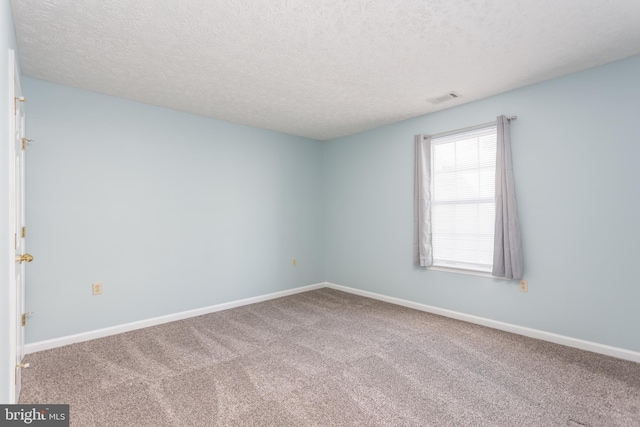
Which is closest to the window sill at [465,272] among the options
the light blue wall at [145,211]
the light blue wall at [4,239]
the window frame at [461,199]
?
the window frame at [461,199]

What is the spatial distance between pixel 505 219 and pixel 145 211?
12.4 ft

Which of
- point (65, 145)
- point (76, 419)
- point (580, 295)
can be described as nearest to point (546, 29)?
point (580, 295)

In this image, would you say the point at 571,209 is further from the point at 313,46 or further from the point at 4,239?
the point at 4,239

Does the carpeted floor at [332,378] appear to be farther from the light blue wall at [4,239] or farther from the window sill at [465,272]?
the light blue wall at [4,239]

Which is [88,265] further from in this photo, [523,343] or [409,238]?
[523,343]

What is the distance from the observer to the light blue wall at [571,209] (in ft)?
8.53

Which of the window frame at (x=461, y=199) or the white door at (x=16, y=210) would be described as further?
the window frame at (x=461, y=199)

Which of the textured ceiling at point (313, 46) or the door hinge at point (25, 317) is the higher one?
the textured ceiling at point (313, 46)

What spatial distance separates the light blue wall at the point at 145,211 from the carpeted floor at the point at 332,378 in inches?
18.8

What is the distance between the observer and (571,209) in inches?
113

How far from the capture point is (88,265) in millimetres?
3133

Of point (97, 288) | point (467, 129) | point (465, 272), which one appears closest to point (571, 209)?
point (465, 272)

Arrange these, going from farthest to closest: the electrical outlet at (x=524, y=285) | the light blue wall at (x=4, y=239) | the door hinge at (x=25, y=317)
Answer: the electrical outlet at (x=524, y=285) < the door hinge at (x=25, y=317) < the light blue wall at (x=4, y=239)

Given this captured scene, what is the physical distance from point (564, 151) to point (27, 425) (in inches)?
161
